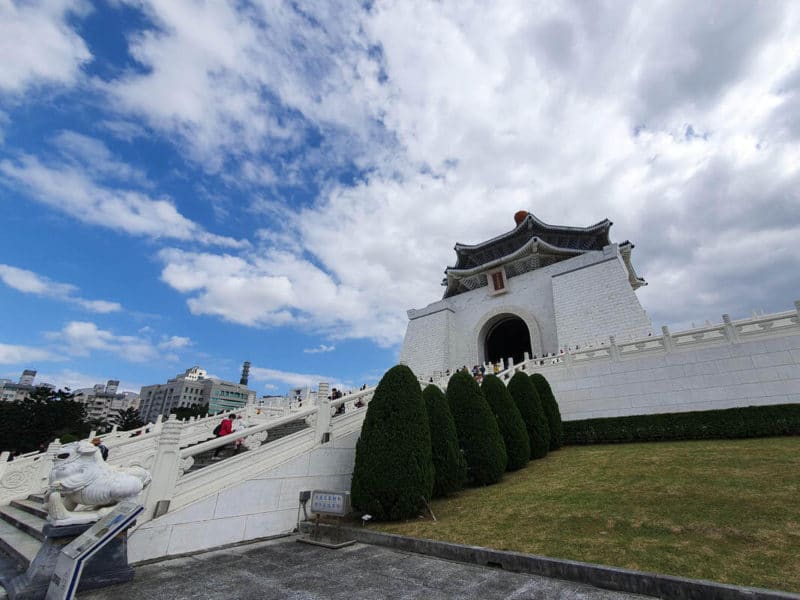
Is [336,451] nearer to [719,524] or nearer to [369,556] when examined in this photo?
[369,556]

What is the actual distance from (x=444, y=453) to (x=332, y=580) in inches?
148

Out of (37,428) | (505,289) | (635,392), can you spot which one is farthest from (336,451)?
(37,428)

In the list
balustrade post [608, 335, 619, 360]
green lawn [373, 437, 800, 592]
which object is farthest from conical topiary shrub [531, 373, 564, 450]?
balustrade post [608, 335, 619, 360]

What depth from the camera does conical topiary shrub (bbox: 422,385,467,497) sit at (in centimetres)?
754

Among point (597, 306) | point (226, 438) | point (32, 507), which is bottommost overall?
point (32, 507)

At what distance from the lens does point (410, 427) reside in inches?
273

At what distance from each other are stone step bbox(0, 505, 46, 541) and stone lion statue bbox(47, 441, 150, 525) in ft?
5.70

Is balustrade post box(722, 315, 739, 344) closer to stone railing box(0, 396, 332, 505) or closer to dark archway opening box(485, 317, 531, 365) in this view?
stone railing box(0, 396, 332, 505)

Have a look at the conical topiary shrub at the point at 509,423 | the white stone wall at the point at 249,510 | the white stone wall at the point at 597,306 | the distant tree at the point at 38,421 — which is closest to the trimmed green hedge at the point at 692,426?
the conical topiary shrub at the point at 509,423

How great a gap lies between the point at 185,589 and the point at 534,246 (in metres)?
26.5

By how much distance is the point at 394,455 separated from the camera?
6.63 metres

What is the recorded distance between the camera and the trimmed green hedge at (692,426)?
915 centimetres

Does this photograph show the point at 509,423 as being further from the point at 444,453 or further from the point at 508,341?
the point at 508,341

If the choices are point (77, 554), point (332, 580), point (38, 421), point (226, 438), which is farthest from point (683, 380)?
point (38, 421)
